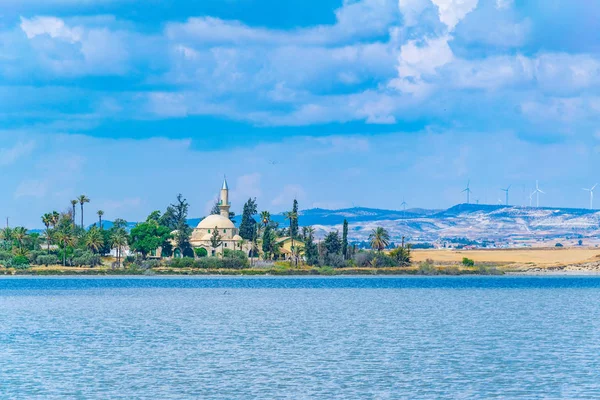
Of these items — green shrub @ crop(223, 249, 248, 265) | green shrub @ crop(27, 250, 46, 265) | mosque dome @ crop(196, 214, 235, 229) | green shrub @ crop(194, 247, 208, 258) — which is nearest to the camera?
green shrub @ crop(27, 250, 46, 265)

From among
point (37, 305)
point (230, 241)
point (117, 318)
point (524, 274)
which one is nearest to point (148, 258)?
point (230, 241)

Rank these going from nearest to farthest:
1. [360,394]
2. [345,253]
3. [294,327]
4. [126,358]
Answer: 1. [360,394]
2. [126,358]
3. [294,327]
4. [345,253]

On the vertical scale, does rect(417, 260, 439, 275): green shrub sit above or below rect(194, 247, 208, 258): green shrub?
below

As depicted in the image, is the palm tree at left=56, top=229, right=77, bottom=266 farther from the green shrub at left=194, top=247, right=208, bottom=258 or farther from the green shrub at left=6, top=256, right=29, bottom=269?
the green shrub at left=194, top=247, right=208, bottom=258

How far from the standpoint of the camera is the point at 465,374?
3928 cm

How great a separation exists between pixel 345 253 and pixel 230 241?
26841mm

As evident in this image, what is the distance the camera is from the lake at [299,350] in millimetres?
36031

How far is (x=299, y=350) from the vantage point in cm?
4691

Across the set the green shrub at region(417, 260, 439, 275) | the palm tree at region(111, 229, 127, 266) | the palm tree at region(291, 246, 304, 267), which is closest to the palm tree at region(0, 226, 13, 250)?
the palm tree at region(111, 229, 127, 266)

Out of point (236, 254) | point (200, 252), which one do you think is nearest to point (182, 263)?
point (236, 254)

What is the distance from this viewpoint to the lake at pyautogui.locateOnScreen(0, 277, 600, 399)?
118ft

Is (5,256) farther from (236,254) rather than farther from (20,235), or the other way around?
(236,254)

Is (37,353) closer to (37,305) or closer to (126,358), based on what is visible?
(126,358)

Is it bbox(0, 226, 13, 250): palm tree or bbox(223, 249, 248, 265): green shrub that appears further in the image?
bbox(223, 249, 248, 265): green shrub
